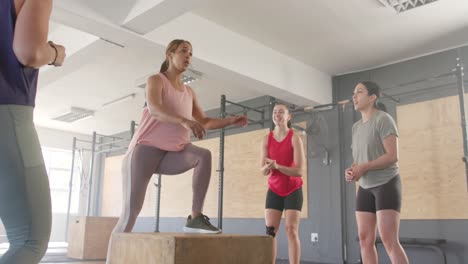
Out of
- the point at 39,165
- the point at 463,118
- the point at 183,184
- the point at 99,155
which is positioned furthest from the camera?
the point at 99,155

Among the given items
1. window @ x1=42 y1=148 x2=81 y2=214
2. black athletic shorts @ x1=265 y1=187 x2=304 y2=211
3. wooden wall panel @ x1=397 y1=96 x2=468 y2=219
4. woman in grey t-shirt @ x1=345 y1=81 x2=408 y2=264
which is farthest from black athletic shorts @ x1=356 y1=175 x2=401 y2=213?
window @ x1=42 y1=148 x2=81 y2=214

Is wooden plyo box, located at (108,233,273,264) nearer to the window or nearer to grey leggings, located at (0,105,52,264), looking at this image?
grey leggings, located at (0,105,52,264)

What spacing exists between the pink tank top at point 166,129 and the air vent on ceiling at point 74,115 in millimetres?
5424

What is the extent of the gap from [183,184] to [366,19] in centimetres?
407

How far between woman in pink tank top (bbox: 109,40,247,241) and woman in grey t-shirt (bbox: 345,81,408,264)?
886mm

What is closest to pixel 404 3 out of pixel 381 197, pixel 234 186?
pixel 381 197

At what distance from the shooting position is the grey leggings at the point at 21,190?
911mm

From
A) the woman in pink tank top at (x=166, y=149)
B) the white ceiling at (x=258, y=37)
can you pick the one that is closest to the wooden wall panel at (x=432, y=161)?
the white ceiling at (x=258, y=37)

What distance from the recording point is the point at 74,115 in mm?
7203

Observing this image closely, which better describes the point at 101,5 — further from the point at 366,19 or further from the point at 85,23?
the point at 366,19

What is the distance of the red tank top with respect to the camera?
2.82 meters

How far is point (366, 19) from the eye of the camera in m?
3.73

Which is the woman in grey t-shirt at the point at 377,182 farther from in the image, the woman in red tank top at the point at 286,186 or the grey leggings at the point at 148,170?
the grey leggings at the point at 148,170

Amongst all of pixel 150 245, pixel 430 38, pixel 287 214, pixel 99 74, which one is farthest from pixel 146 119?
pixel 99 74
